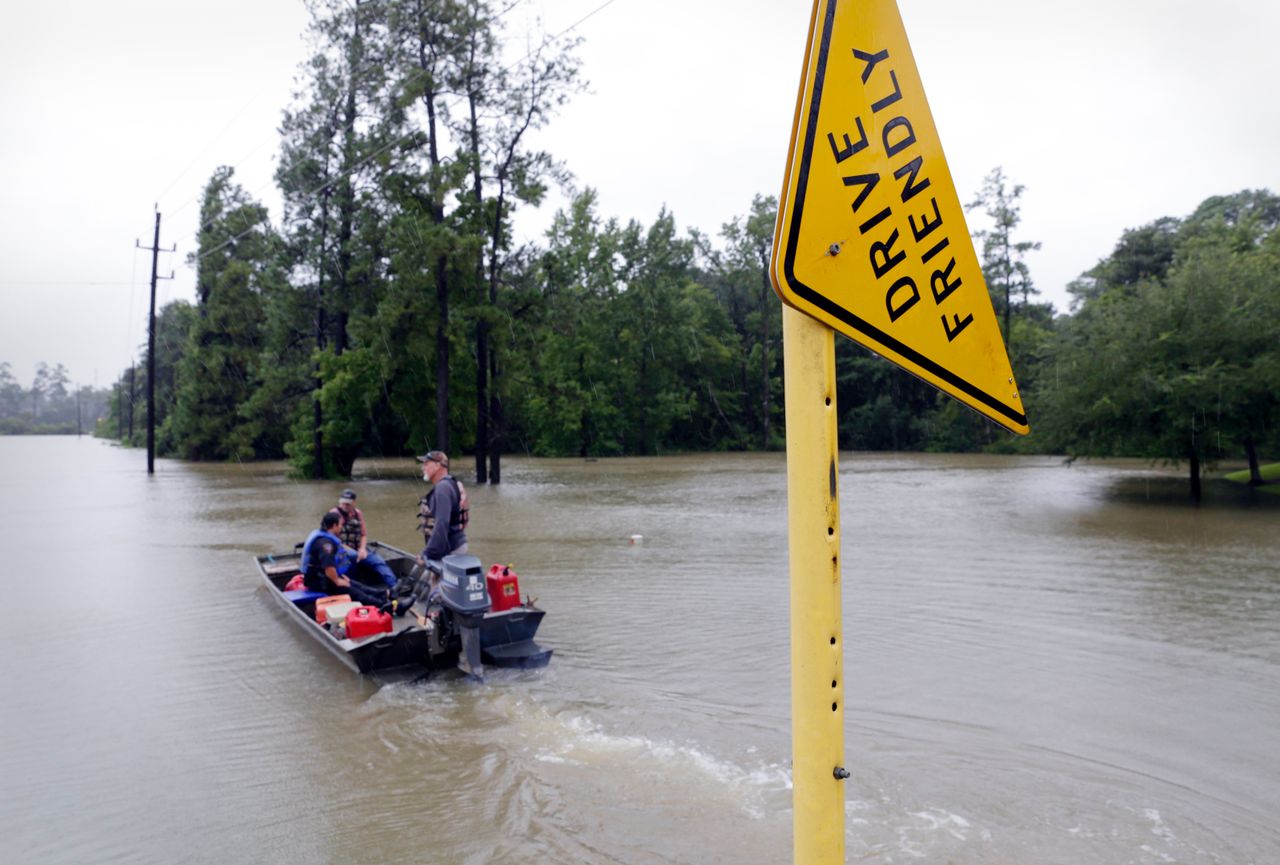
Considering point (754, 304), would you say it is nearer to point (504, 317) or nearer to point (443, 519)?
point (504, 317)

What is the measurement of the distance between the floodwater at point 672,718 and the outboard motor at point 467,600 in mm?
269

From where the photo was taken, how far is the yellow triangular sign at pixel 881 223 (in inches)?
67.4

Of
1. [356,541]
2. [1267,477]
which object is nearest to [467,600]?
[356,541]

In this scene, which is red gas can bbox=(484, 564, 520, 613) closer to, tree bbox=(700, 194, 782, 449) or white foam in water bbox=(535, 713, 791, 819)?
white foam in water bbox=(535, 713, 791, 819)

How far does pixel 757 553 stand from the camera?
1603 centimetres

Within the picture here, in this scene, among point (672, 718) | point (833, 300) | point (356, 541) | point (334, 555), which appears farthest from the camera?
point (356, 541)

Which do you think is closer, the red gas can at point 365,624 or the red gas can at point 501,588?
the red gas can at point 501,588

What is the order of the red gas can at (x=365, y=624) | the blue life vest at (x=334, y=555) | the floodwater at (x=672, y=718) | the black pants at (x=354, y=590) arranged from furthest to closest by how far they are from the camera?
the blue life vest at (x=334, y=555), the black pants at (x=354, y=590), the red gas can at (x=365, y=624), the floodwater at (x=672, y=718)

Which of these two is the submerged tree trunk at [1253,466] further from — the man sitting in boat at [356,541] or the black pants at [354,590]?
the black pants at [354,590]

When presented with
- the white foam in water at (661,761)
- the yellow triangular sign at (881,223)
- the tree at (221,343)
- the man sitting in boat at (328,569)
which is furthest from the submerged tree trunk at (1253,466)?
the tree at (221,343)

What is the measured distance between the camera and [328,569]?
36.6 feet

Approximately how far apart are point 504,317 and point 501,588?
75.7 ft

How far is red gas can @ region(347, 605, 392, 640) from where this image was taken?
9305mm

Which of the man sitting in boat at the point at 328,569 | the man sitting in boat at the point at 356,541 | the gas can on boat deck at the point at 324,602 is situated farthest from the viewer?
the man sitting in boat at the point at 356,541
